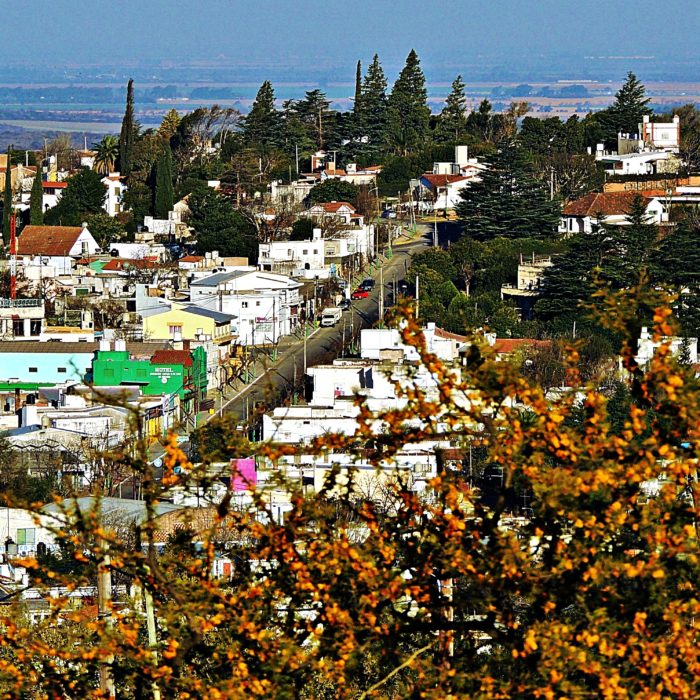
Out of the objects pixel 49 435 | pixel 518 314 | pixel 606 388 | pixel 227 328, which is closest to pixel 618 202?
pixel 518 314

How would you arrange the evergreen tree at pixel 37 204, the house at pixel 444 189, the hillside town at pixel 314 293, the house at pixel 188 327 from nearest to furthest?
the hillside town at pixel 314 293
the house at pixel 188 327
the evergreen tree at pixel 37 204
the house at pixel 444 189

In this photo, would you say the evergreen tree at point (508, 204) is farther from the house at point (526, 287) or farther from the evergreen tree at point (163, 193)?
the evergreen tree at point (163, 193)

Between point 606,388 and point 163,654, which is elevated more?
point 163,654

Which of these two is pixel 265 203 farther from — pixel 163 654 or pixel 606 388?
pixel 163 654

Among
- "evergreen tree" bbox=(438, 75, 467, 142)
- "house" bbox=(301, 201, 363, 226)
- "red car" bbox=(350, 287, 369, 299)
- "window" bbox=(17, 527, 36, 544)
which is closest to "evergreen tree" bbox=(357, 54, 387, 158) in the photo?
"evergreen tree" bbox=(438, 75, 467, 142)

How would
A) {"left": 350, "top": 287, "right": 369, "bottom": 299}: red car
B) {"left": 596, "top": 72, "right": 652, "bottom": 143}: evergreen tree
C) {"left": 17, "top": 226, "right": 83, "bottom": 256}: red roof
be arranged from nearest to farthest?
{"left": 350, "top": 287, "right": 369, "bottom": 299}: red car, {"left": 17, "top": 226, "right": 83, "bottom": 256}: red roof, {"left": 596, "top": 72, "right": 652, "bottom": 143}: evergreen tree

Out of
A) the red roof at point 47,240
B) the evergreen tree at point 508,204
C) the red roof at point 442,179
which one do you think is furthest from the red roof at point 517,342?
the red roof at point 442,179

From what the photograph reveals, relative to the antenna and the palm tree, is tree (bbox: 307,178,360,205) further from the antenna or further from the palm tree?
the palm tree
